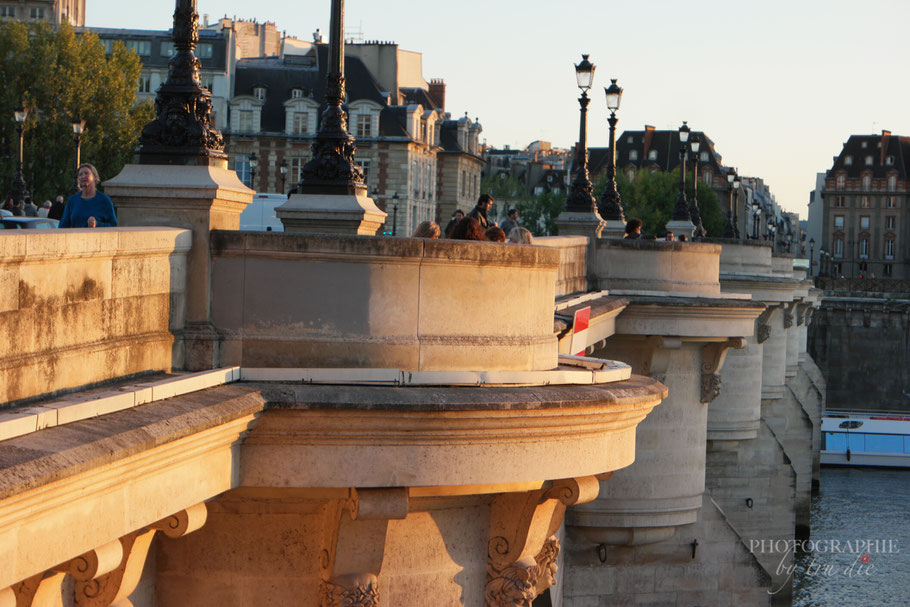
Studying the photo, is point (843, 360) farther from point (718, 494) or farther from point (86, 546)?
point (86, 546)

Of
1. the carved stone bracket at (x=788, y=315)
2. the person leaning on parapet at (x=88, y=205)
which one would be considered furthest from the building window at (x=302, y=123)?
the person leaning on parapet at (x=88, y=205)

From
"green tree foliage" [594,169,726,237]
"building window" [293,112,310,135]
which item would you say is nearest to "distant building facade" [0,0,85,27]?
"green tree foliage" [594,169,726,237]

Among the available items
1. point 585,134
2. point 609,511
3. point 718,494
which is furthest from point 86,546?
point 718,494

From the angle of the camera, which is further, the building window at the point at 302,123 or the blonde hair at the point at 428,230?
the building window at the point at 302,123

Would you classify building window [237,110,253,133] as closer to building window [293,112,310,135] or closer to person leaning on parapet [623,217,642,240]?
building window [293,112,310,135]

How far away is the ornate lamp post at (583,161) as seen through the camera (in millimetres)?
22781

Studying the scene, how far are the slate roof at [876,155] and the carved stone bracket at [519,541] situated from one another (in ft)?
489

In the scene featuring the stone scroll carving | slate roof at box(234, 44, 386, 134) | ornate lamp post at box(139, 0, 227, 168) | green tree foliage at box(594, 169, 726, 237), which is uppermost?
slate roof at box(234, 44, 386, 134)

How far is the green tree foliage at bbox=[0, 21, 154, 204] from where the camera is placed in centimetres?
6925

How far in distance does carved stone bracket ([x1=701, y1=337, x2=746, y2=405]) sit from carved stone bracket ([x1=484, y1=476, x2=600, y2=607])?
1314cm

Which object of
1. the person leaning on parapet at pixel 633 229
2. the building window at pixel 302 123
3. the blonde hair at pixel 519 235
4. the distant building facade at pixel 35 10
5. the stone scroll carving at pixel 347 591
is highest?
the distant building facade at pixel 35 10

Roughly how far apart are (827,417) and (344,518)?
228 ft

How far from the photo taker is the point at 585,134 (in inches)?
914

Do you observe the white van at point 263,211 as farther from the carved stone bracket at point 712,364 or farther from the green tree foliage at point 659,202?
the green tree foliage at point 659,202
